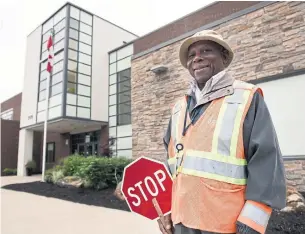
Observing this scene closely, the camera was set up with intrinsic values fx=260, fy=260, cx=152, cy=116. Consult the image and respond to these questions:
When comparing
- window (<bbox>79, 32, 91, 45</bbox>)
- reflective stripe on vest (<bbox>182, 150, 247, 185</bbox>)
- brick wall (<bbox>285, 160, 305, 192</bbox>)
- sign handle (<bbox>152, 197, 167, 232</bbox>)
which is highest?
window (<bbox>79, 32, 91, 45</bbox>)

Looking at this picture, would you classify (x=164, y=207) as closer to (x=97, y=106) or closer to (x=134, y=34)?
(x=97, y=106)

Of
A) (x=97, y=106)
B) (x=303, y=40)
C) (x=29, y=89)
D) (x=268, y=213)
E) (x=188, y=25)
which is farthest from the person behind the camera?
(x=29, y=89)

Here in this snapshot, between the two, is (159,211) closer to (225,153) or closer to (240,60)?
(225,153)

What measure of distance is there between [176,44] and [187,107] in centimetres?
918

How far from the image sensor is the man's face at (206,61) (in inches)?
65.6

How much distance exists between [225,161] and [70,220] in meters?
4.92

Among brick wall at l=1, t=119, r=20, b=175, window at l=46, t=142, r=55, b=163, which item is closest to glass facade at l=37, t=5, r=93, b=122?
window at l=46, t=142, r=55, b=163

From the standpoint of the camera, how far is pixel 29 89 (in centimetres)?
1906

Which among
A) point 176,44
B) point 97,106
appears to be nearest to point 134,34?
point 97,106

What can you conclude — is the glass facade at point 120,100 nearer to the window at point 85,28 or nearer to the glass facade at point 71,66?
the glass facade at point 71,66

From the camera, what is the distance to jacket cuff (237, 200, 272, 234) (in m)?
1.26

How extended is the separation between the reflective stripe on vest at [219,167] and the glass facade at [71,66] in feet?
48.8

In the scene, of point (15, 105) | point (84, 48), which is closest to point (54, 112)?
point (84, 48)

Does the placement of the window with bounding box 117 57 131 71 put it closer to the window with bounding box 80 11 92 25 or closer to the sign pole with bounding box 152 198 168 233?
the window with bounding box 80 11 92 25
